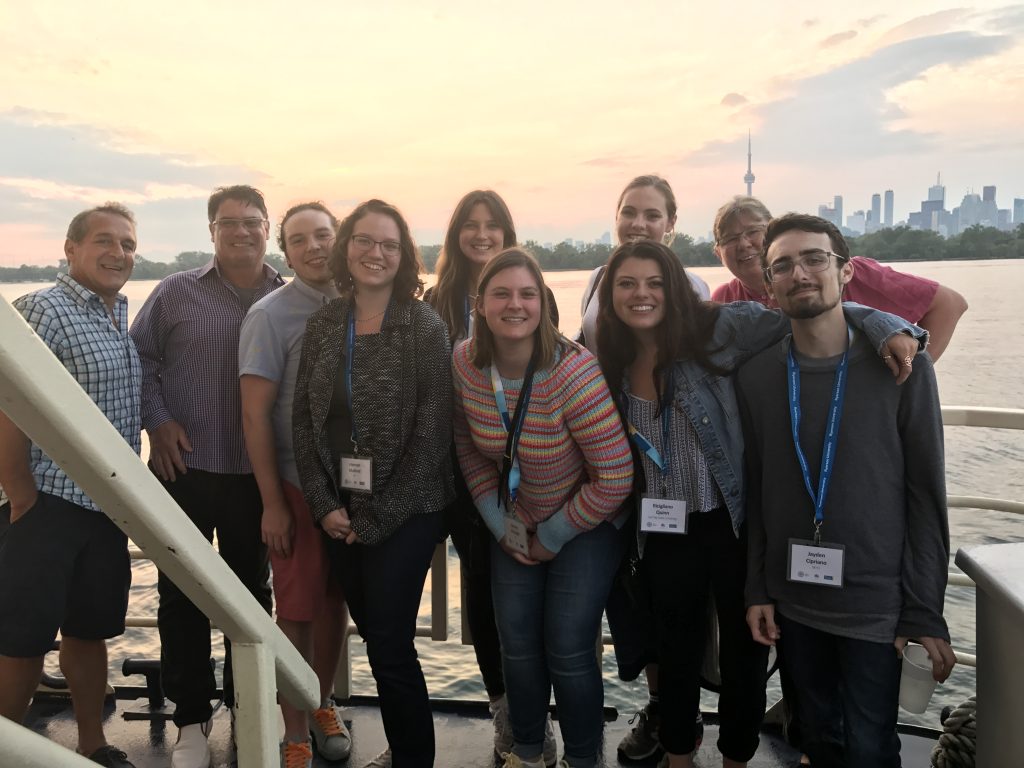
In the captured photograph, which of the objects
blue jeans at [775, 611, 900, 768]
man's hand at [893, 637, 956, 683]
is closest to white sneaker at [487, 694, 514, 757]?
blue jeans at [775, 611, 900, 768]

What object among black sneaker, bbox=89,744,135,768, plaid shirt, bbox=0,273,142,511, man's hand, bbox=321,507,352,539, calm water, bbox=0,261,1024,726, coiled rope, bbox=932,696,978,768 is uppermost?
plaid shirt, bbox=0,273,142,511

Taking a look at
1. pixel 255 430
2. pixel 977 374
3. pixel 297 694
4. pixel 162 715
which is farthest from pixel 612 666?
pixel 977 374

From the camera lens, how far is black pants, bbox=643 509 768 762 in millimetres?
2041

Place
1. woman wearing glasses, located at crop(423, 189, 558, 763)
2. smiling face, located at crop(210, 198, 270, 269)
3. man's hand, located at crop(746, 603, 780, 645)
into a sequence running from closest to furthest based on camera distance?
man's hand, located at crop(746, 603, 780, 645), woman wearing glasses, located at crop(423, 189, 558, 763), smiling face, located at crop(210, 198, 270, 269)

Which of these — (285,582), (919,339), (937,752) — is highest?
(919,339)

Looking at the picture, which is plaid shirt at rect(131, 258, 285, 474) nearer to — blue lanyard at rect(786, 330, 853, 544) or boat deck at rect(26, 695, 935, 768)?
boat deck at rect(26, 695, 935, 768)

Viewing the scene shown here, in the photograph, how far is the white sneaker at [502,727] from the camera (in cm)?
239

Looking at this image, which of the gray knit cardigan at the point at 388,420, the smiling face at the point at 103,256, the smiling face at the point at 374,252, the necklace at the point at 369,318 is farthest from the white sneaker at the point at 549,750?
the smiling face at the point at 103,256

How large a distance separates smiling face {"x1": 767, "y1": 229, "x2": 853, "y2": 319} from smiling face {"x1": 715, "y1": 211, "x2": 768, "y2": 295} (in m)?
0.67

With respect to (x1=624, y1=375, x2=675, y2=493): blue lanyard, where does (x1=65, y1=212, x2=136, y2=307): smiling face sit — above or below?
above

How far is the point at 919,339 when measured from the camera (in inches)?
70.4

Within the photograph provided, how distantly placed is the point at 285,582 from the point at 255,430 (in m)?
0.49

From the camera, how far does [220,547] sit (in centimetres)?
242

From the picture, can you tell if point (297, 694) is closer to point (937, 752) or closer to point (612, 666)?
point (937, 752)
